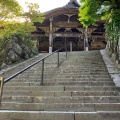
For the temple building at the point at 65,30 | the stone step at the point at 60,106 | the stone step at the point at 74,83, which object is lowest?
the stone step at the point at 60,106

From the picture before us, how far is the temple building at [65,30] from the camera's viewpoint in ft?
58.1

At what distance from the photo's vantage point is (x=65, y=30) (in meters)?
19.4

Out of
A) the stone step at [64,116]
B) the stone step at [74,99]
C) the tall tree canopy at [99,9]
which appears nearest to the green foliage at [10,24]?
the tall tree canopy at [99,9]

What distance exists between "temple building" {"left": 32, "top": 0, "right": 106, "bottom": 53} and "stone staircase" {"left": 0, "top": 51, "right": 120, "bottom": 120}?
10373 mm

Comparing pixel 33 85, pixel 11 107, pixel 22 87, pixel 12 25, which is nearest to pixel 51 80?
pixel 33 85

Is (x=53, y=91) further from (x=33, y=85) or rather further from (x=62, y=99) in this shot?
(x=33, y=85)

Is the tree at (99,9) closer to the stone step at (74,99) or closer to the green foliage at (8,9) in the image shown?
the stone step at (74,99)

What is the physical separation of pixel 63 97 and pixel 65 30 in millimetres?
15161

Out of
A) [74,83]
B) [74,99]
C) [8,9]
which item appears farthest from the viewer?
[8,9]

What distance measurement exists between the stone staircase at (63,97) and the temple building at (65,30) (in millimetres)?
10373

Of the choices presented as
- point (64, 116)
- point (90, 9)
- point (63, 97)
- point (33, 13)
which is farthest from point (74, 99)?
point (33, 13)

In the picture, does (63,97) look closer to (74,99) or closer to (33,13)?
(74,99)

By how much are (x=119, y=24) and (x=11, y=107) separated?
530 centimetres

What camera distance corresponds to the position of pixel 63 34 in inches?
736
